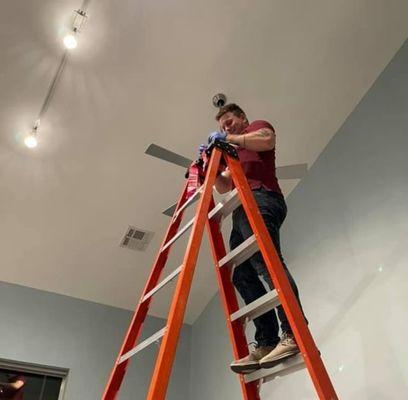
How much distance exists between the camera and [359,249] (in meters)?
2.92

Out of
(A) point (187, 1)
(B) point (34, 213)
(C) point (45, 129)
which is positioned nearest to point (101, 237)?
(B) point (34, 213)

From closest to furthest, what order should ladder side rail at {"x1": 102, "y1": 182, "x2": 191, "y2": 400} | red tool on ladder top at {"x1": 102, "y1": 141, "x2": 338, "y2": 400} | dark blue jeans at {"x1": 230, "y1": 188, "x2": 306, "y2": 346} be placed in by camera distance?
red tool on ladder top at {"x1": 102, "y1": 141, "x2": 338, "y2": 400}, ladder side rail at {"x1": 102, "y1": 182, "x2": 191, "y2": 400}, dark blue jeans at {"x1": 230, "y1": 188, "x2": 306, "y2": 346}

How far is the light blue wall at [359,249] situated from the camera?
2555 mm

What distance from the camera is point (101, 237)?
4016 millimetres

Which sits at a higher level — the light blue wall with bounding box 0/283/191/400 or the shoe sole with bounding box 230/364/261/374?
the light blue wall with bounding box 0/283/191/400

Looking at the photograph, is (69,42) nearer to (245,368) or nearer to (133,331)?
(133,331)

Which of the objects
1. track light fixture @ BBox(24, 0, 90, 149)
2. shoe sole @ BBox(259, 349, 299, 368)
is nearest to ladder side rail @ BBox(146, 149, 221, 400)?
shoe sole @ BBox(259, 349, 299, 368)

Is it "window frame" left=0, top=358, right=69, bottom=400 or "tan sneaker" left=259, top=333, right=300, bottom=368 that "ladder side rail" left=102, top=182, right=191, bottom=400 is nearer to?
"tan sneaker" left=259, top=333, right=300, bottom=368

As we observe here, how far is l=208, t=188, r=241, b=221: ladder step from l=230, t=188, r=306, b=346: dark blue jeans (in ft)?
0.19

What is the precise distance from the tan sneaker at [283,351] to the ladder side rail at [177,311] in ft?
1.32

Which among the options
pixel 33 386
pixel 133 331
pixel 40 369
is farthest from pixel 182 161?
pixel 33 386

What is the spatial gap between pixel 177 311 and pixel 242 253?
51 centimetres

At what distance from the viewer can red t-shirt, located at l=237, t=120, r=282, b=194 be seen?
209 cm

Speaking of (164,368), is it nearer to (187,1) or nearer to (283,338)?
(283,338)
